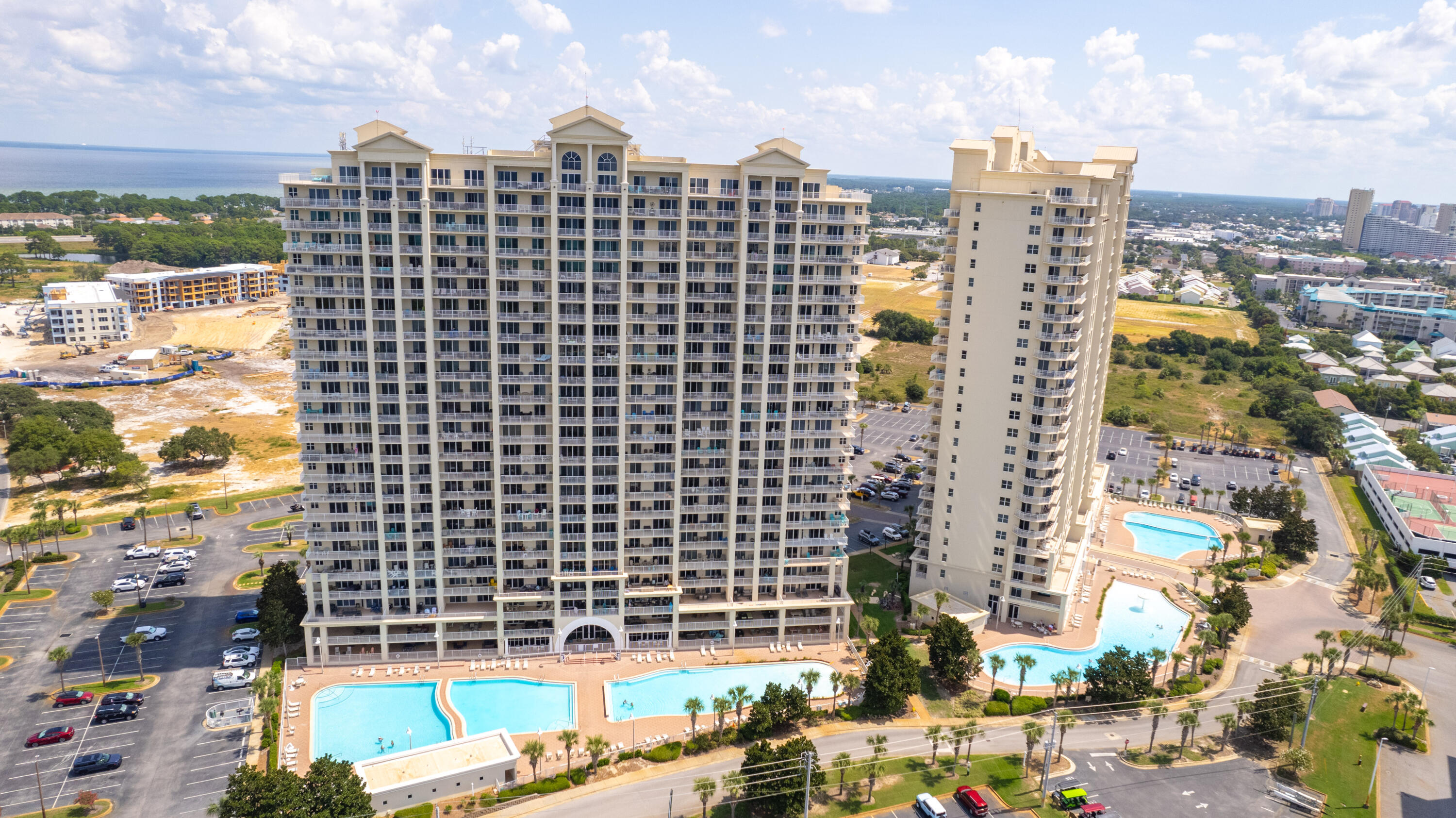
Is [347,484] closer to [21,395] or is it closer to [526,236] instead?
[526,236]

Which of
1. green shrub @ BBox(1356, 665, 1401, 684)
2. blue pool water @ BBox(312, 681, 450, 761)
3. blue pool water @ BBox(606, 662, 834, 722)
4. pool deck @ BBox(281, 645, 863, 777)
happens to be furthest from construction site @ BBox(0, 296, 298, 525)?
green shrub @ BBox(1356, 665, 1401, 684)

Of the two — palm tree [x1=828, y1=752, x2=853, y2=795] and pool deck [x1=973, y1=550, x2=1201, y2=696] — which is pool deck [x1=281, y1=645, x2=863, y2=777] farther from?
pool deck [x1=973, y1=550, x2=1201, y2=696]

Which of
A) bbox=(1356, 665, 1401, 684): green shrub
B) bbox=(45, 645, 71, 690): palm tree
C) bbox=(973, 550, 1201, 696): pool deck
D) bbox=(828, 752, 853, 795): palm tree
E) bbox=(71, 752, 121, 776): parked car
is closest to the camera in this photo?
bbox=(71, 752, 121, 776): parked car

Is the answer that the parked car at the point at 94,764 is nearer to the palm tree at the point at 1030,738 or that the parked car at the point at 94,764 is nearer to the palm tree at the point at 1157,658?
the palm tree at the point at 1030,738

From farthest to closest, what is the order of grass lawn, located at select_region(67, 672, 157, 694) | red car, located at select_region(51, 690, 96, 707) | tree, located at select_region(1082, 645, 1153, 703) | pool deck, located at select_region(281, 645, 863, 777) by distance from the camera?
1. tree, located at select_region(1082, 645, 1153, 703)
2. grass lawn, located at select_region(67, 672, 157, 694)
3. red car, located at select_region(51, 690, 96, 707)
4. pool deck, located at select_region(281, 645, 863, 777)

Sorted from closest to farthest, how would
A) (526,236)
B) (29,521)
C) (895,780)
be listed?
(895,780), (526,236), (29,521)

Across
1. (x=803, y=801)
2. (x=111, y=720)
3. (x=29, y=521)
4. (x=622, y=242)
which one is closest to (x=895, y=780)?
(x=803, y=801)
